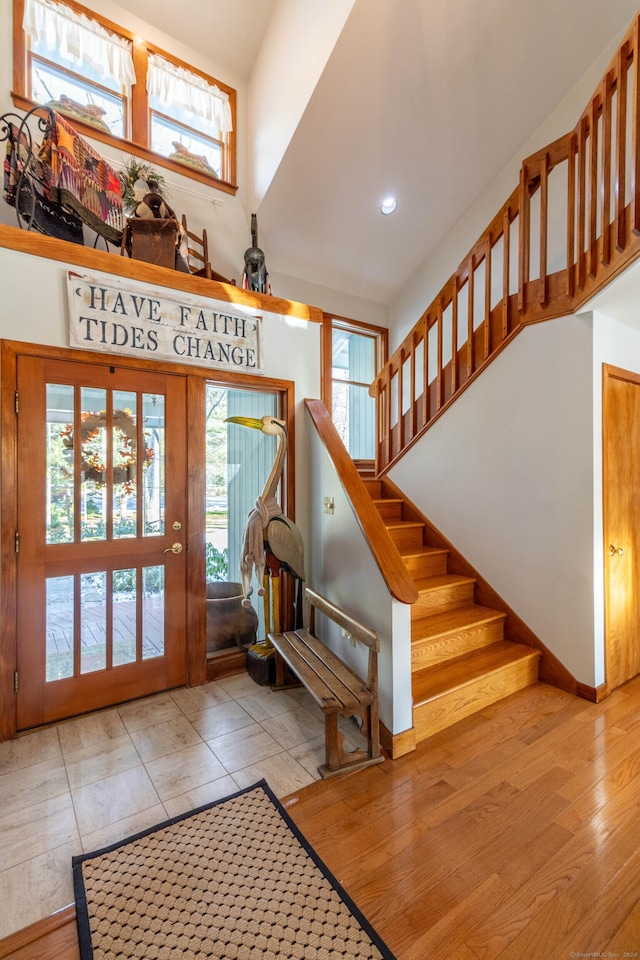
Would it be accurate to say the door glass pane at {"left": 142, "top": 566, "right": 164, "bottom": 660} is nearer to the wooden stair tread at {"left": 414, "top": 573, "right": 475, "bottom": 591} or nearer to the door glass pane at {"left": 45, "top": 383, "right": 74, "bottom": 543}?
the door glass pane at {"left": 45, "top": 383, "right": 74, "bottom": 543}

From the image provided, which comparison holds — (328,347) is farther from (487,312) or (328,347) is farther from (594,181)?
(594,181)

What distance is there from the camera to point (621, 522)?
2.80m

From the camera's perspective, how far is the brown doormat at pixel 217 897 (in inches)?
48.9

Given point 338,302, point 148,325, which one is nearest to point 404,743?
point 148,325

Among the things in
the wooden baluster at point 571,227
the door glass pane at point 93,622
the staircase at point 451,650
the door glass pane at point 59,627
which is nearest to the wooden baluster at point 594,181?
the wooden baluster at point 571,227

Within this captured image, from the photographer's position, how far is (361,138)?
3.51m

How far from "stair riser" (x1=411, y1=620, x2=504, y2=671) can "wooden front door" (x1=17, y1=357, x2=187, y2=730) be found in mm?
1526

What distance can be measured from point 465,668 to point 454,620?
1.16 feet

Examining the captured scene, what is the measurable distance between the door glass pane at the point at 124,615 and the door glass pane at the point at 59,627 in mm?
230

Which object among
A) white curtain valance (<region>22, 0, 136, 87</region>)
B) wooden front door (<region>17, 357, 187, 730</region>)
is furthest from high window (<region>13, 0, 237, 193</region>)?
wooden front door (<region>17, 357, 187, 730</region>)

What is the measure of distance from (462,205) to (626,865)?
5056 mm

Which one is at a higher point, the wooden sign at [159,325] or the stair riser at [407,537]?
the wooden sign at [159,325]

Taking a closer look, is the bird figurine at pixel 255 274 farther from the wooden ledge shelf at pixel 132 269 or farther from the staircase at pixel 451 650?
the staircase at pixel 451 650

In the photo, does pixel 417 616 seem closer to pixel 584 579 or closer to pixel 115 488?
pixel 584 579
